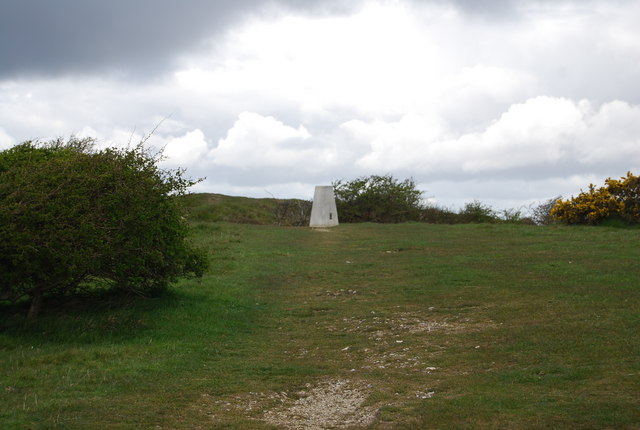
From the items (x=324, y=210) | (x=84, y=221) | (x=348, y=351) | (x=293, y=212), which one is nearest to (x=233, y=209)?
(x=293, y=212)

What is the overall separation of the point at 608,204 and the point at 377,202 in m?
12.8

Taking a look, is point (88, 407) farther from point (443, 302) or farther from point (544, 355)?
point (443, 302)

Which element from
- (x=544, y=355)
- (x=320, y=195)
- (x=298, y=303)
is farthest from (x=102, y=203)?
(x=320, y=195)

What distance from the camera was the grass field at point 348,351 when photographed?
21.1 ft

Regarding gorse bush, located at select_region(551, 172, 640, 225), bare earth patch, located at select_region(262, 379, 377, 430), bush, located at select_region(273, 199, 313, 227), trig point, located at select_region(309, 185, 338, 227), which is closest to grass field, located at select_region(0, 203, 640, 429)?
bare earth patch, located at select_region(262, 379, 377, 430)

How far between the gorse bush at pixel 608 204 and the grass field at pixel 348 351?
971 centimetres

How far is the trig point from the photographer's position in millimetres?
30188

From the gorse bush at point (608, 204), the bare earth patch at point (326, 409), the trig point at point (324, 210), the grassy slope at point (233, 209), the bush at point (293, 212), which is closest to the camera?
the bare earth patch at point (326, 409)

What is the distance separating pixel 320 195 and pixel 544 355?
2276 cm

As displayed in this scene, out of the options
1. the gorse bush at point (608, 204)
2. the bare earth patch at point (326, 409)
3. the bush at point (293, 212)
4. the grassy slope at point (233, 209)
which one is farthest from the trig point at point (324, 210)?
the bare earth patch at point (326, 409)

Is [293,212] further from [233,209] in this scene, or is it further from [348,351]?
[348,351]

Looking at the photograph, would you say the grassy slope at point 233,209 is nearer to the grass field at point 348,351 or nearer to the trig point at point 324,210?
the trig point at point 324,210

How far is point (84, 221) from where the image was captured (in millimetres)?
10164

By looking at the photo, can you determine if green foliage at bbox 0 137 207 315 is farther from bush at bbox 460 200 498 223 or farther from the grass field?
bush at bbox 460 200 498 223
